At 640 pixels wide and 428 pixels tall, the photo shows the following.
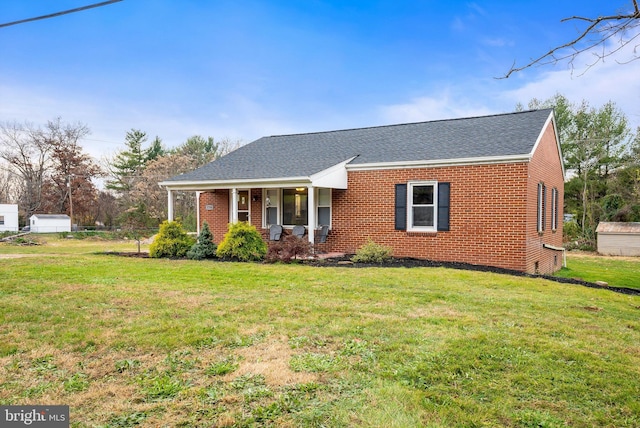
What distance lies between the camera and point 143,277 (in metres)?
8.63

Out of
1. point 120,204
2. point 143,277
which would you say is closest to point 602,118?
point 143,277

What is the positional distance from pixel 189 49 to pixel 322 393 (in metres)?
16.7

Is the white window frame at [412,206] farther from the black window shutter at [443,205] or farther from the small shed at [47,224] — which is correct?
the small shed at [47,224]

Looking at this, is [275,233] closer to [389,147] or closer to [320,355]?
[389,147]

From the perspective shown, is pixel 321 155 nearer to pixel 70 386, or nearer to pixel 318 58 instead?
pixel 318 58

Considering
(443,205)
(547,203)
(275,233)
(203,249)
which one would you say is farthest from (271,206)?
(547,203)

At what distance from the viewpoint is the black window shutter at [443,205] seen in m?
11.6

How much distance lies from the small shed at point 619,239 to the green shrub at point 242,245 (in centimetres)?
1890

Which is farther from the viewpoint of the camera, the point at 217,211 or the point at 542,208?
the point at 217,211

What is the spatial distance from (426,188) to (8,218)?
35305 mm

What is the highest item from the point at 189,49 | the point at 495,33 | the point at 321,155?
the point at 189,49

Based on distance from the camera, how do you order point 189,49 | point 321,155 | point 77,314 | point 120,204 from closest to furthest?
point 77,314, point 321,155, point 189,49, point 120,204

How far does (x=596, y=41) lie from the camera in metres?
2.90

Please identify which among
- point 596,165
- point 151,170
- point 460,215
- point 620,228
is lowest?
point 620,228
